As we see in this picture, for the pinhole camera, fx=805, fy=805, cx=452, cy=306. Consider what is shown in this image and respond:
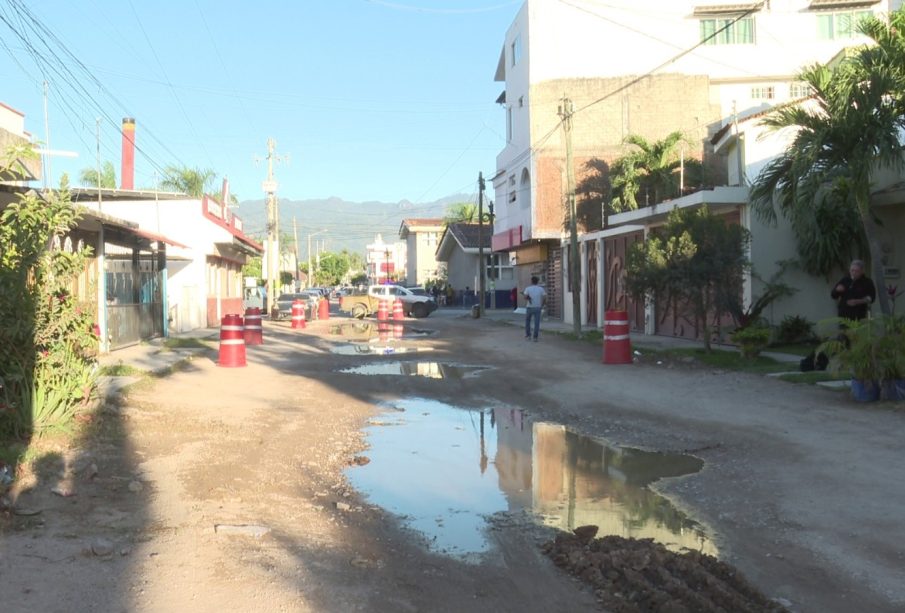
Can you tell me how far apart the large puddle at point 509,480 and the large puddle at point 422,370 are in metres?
4.66

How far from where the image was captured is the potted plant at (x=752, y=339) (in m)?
14.7

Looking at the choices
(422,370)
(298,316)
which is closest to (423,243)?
(298,316)

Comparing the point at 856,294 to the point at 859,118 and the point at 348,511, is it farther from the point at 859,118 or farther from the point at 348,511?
the point at 348,511

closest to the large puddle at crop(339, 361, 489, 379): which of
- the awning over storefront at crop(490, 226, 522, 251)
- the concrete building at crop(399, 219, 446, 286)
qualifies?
the awning over storefront at crop(490, 226, 522, 251)

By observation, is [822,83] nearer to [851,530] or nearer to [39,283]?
[851,530]

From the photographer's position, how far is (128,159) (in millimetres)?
31672

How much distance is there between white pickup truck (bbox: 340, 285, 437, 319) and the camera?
135ft

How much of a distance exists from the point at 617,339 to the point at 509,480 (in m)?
8.79

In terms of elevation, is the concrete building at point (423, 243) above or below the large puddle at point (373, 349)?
above

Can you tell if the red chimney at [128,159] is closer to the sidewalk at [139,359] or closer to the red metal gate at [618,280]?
the sidewalk at [139,359]

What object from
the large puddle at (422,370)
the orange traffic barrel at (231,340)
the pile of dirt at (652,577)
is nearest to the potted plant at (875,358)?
the pile of dirt at (652,577)

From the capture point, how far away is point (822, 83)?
12.5 m

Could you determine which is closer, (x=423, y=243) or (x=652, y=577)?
(x=652, y=577)

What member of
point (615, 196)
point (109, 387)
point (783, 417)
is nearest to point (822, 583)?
point (783, 417)
